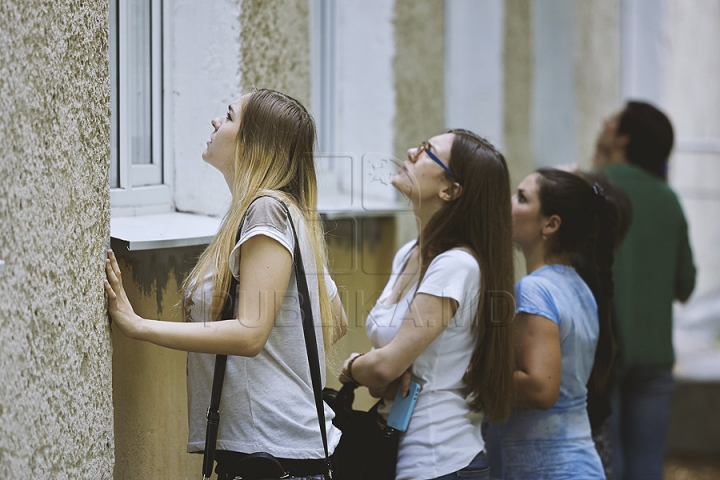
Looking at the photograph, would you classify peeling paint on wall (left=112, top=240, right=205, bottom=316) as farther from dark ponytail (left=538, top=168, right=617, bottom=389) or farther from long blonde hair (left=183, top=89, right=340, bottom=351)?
dark ponytail (left=538, top=168, right=617, bottom=389)

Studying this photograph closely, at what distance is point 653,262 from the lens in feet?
13.2

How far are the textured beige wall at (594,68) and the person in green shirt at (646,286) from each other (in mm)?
3360

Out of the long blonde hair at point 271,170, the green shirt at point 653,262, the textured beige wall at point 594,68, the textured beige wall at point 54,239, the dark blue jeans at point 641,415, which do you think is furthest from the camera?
the textured beige wall at point 594,68

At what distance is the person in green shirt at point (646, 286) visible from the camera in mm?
3889

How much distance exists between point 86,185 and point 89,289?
23 centimetres

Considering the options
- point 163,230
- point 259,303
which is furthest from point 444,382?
point 163,230

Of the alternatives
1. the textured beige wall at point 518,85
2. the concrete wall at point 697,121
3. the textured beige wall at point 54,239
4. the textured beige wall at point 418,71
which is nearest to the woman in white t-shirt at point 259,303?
the textured beige wall at point 54,239

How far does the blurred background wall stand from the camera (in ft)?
5.62

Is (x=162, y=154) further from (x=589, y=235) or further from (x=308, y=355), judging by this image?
(x=589, y=235)

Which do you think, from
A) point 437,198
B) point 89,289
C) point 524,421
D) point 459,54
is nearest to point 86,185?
point 89,289

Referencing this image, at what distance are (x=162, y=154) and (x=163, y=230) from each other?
52 cm

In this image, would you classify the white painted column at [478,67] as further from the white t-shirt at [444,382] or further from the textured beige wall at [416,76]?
the white t-shirt at [444,382]

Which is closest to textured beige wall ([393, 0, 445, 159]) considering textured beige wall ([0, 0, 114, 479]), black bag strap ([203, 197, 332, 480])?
black bag strap ([203, 197, 332, 480])

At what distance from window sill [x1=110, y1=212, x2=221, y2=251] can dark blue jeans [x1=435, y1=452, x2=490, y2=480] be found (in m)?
0.98
